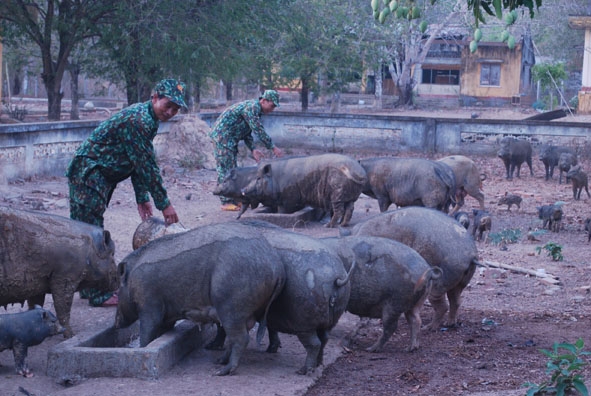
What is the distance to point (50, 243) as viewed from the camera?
248 inches

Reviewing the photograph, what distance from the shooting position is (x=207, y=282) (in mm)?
5652

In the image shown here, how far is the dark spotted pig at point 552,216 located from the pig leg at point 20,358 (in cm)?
899

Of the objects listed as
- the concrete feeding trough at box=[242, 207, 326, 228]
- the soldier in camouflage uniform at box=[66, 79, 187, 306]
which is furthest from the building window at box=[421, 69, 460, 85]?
the soldier in camouflage uniform at box=[66, 79, 187, 306]

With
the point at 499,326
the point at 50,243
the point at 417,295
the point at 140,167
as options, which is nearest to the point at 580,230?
the point at 499,326

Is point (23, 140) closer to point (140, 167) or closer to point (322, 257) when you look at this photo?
point (140, 167)

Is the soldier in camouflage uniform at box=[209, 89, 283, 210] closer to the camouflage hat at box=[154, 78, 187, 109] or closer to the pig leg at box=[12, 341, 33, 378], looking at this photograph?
the camouflage hat at box=[154, 78, 187, 109]

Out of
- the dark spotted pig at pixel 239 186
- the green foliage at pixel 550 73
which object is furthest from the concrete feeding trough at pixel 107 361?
the green foliage at pixel 550 73

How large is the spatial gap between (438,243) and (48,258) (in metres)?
3.15

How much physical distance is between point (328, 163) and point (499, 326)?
5279 mm

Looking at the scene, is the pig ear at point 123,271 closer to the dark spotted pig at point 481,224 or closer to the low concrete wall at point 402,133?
the dark spotted pig at point 481,224

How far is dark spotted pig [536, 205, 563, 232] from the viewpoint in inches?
494

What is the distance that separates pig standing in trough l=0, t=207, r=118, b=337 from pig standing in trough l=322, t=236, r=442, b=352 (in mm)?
1866

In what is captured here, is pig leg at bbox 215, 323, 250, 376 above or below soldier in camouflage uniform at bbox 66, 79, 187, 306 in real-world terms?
below

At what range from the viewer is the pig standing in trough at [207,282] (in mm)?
5543
